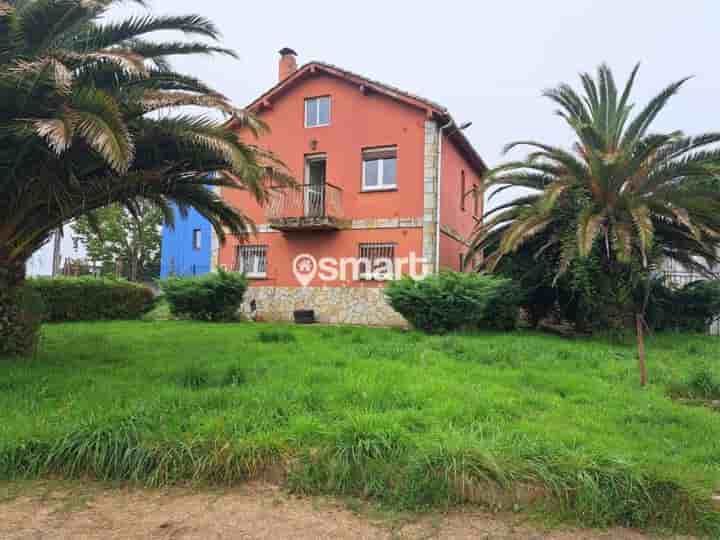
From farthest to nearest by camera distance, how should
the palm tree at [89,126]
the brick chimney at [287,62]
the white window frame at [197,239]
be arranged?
the white window frame at [197,239]
the brick chimney at [287,62]
the palm tree at [89,126]

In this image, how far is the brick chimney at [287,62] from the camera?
19.3m

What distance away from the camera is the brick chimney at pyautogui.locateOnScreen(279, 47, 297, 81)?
63.4 ft

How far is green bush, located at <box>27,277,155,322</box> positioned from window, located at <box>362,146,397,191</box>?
303 inches

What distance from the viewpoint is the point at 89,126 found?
5523 millimetres

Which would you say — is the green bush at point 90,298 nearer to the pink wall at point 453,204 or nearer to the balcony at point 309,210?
the balcony at point 309,210

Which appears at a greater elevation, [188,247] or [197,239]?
[197,239]

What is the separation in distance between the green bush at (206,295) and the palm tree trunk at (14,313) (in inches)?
260

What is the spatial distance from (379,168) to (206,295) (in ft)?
21.2

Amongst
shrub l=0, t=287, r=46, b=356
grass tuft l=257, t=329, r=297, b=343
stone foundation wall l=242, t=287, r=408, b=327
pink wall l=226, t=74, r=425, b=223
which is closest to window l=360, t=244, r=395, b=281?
stone foundation wall l=242, t=287, r=408, b=327

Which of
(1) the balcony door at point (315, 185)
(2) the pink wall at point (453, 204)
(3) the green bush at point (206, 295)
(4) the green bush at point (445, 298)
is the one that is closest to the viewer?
(4) the green bush at point (445, 298)

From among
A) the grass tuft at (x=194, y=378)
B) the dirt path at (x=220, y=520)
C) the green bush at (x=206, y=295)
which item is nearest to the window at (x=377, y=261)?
the green bush at (x=206, y=295)

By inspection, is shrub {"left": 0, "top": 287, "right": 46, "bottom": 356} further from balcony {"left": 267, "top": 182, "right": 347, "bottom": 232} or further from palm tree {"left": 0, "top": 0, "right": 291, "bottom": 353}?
balcony {"left": 267, "top": 182, "right": 347, "bottom": 232}

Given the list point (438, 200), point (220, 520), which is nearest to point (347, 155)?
point (438, 200)

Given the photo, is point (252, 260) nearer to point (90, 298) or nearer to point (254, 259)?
point (254, 259)
